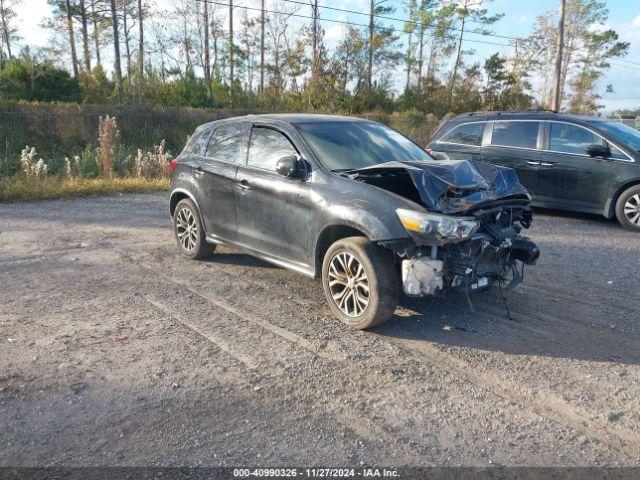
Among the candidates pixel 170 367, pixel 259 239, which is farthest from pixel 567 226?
pixel 170 367

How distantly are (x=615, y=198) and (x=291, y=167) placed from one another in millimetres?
6262

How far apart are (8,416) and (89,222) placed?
6.53 m

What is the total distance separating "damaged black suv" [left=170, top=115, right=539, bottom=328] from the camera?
4.37 m

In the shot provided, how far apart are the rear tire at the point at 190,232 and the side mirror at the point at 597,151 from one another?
20.7ft

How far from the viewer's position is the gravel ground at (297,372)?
9.96ft

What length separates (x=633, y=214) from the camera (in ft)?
28.2

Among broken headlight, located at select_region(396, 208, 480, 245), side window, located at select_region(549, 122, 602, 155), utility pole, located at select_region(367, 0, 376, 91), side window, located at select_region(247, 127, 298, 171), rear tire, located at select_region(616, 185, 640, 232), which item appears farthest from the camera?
utility pole, located at select_region(367, 0, 376, 91)

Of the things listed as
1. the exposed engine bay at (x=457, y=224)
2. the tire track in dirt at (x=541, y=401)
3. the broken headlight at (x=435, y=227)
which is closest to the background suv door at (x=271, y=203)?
the exposed engine bay at (x=457, y=224)

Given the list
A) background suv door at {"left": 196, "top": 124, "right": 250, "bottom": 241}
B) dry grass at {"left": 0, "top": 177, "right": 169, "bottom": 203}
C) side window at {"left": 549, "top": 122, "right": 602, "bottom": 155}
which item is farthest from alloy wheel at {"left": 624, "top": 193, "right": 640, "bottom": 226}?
dry grass at {"left": 0, "top": 177, "right": 169, "bottom": 203}

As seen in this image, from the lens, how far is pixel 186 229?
684 centimetres

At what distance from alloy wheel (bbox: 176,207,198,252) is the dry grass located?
632 centimetres

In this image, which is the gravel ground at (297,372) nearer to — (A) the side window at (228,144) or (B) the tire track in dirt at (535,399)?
(B) the tire track in dirt at (535,399)

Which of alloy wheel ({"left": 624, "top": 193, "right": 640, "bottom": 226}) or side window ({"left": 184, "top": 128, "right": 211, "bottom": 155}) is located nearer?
side window ({"left": 184, "top": 128, "right": 211, "bottom": 155})

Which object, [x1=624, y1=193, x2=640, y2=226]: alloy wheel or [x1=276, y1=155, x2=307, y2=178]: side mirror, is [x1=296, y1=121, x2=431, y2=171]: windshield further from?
[x1=624, y1=193, x2=640, y2=226]: alloy wheel
